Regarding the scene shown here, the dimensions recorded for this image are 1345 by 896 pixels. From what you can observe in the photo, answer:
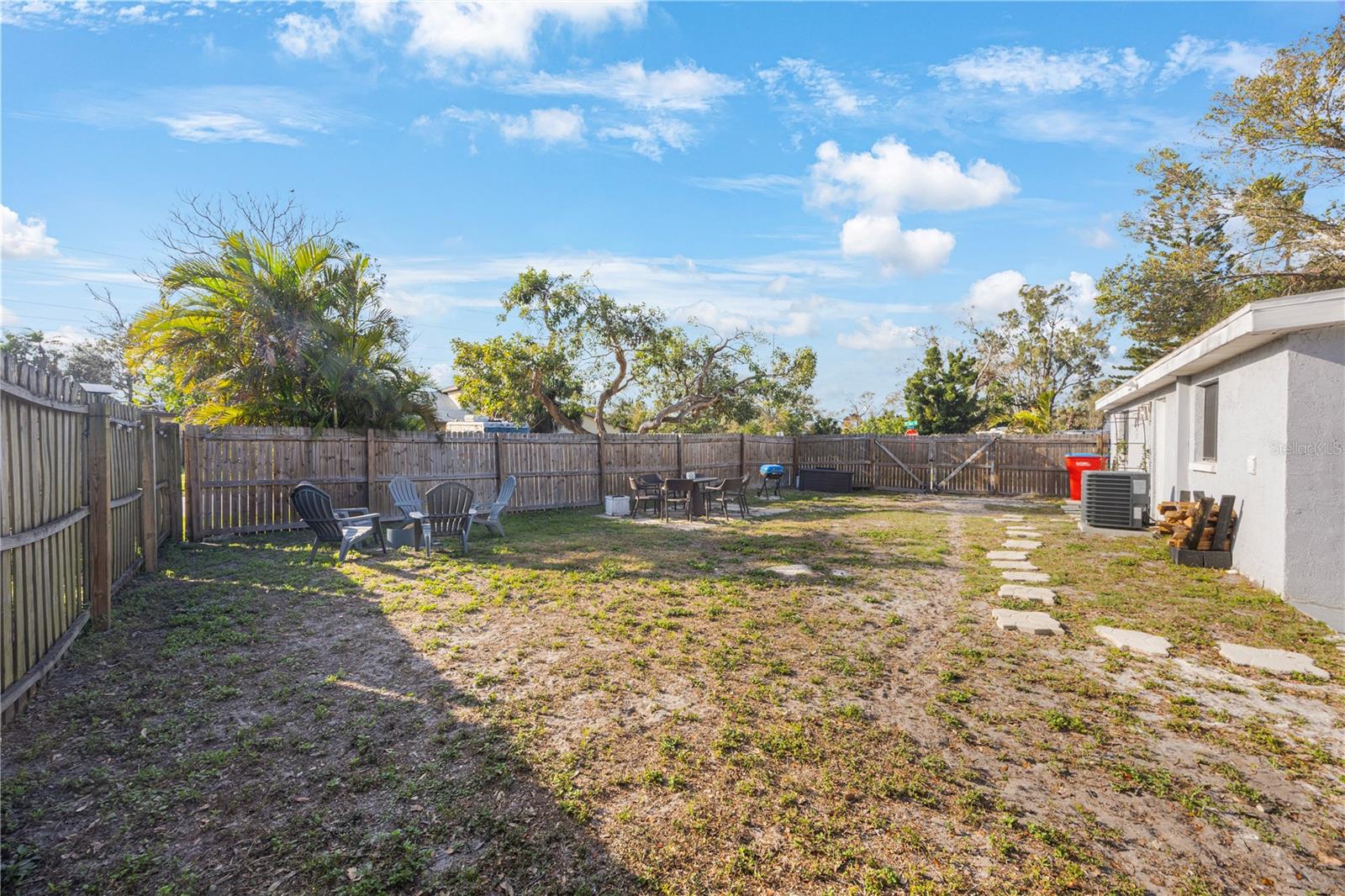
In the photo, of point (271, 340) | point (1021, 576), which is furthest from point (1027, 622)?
point (271, 340)

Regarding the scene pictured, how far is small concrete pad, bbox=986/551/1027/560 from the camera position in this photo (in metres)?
7.85

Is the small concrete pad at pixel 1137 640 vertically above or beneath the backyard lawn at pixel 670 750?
beneath

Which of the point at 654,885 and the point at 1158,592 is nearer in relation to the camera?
the point at 654,885

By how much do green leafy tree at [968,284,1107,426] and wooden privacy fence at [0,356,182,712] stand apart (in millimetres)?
35716

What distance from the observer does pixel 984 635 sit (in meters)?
4.75

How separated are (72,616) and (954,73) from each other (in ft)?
38.5

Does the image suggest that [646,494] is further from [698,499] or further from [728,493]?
[728,493]

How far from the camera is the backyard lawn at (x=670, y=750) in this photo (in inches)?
84.7

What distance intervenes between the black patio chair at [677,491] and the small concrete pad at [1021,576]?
558 centimetres

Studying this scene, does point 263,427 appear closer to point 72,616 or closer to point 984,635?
point 72,616

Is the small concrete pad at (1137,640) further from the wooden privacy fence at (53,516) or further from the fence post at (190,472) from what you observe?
the fence post at (190,472)

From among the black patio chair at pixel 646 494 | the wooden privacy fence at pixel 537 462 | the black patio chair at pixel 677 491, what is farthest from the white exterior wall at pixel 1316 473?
the wooden privacy fence at pixel 537 462

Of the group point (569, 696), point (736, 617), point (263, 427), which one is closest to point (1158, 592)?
point (736, 617)
